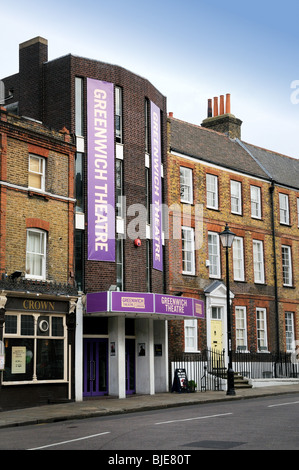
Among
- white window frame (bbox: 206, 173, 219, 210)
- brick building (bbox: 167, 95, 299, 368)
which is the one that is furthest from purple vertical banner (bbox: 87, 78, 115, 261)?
white window frame (bbox: 206, 173, 219, 210)

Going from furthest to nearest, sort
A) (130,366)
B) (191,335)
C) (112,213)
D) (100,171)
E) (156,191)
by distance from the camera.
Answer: (191,335) → (156,191) → (130,366) → (112,213) → (100,171)

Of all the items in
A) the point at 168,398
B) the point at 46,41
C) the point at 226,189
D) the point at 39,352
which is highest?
the point at 46,41

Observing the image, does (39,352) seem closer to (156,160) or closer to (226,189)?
(156,160)

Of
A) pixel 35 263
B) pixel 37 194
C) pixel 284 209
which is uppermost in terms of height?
pixel 284 209

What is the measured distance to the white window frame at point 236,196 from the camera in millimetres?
33812

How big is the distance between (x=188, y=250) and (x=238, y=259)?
4063mm

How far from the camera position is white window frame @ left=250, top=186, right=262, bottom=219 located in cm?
3506

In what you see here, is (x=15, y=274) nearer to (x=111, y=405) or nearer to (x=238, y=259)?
(x=111, y=405)

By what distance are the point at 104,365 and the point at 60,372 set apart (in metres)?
3.04

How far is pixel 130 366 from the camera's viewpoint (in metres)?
27.2

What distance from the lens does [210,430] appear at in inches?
531

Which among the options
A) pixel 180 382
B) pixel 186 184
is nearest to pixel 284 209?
pixel 186 184

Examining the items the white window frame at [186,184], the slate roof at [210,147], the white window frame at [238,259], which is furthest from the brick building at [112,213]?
the white window frame at [238,259]
